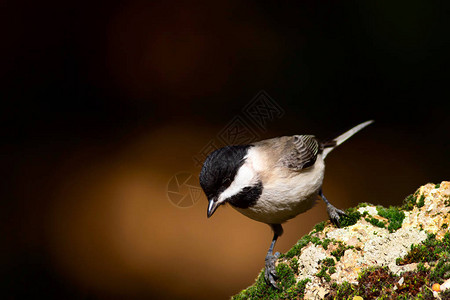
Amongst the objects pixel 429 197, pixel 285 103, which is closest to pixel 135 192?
pixel 285 103

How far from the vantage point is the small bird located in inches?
65.0

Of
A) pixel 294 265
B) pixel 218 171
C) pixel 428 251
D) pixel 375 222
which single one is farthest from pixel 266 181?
pixel 428 251

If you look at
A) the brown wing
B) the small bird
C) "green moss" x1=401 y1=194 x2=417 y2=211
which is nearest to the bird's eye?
the small bird

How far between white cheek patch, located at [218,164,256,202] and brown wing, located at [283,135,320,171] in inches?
8.3

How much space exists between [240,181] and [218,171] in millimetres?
126

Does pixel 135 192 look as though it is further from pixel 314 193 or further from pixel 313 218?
pixel 314 193

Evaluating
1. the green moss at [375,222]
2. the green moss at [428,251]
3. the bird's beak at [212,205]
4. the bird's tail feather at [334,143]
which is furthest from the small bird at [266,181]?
the green moss at [428,251]

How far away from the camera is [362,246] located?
1.69m

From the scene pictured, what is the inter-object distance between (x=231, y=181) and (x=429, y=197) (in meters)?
0.87

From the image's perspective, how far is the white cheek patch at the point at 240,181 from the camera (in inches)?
66.1

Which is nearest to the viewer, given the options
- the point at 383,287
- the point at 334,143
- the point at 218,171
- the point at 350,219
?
the point at 383,287

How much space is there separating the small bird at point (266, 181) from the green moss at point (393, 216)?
0.17 meters

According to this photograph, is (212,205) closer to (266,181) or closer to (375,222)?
(266,181)

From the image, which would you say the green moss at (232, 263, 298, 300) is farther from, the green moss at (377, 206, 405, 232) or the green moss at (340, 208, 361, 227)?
the green moss at (377, 206, 405, 232)
